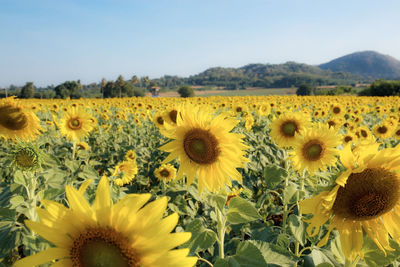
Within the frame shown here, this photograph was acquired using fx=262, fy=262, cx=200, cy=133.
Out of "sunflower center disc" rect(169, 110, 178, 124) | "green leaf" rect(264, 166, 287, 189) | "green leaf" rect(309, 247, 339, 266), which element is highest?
"sunflower center disc" rect(169, 110, 178, 124)

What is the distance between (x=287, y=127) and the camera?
14.0 feet

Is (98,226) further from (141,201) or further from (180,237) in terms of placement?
(180,237)

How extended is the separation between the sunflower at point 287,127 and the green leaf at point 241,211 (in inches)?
111

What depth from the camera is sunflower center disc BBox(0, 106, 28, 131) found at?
3.37 m

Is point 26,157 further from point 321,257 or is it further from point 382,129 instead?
point 382,129

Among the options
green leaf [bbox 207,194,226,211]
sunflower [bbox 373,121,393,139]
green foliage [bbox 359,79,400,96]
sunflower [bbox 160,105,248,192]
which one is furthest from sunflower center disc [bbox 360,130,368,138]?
green foliage [bbox 359,79,400,96]

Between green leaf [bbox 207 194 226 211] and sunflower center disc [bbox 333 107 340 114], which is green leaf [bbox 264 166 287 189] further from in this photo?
sunflower center disc [bbox 333 107 340 114]

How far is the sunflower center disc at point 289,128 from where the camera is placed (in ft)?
13.9

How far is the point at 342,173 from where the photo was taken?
3.81 ft

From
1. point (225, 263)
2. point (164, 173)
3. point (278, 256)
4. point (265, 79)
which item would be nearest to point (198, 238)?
point (225, 263)

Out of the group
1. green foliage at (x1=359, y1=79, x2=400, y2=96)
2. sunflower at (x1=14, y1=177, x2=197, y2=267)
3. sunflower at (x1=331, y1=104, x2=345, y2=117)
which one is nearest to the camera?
sunflower at (x1=14, y1=177, x2=197, y2=267)

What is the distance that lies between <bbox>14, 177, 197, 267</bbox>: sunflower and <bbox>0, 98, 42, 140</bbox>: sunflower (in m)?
2.86

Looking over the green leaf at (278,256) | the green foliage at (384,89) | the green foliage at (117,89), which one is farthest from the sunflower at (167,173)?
the green foliage at (384,89)

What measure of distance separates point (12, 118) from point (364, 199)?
393cm
